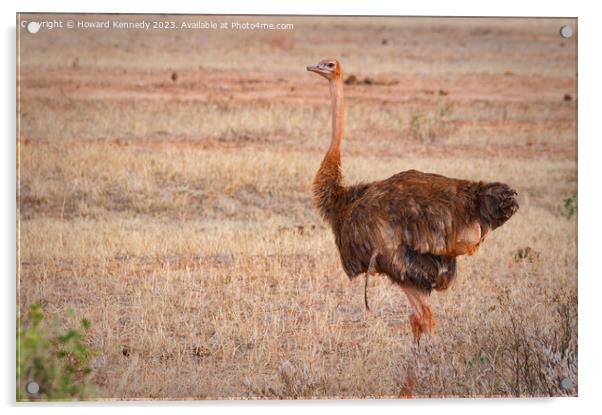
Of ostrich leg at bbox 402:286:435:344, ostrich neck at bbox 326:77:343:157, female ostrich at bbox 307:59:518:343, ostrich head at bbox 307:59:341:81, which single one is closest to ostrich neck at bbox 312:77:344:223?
ostrich neck at bbox 326:77:343:157

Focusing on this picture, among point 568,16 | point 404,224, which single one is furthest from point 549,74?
point 404,224

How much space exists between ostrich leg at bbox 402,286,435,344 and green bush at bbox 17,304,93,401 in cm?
210

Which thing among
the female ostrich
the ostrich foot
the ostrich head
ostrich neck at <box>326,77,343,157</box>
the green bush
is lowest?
the green bush

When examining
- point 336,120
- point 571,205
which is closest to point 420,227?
point 336,120

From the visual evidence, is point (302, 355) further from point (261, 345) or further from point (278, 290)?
point (278, 290)

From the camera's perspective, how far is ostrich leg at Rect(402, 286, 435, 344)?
721cm

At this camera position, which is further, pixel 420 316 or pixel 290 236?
pixel 290 236

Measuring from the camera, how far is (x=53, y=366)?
6918mm

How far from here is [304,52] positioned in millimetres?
12602

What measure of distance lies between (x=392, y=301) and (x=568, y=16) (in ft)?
8.04

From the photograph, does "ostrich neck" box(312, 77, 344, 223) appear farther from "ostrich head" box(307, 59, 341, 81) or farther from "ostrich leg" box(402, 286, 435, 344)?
"ostrich leg" box(402, 286, 435, 344)
